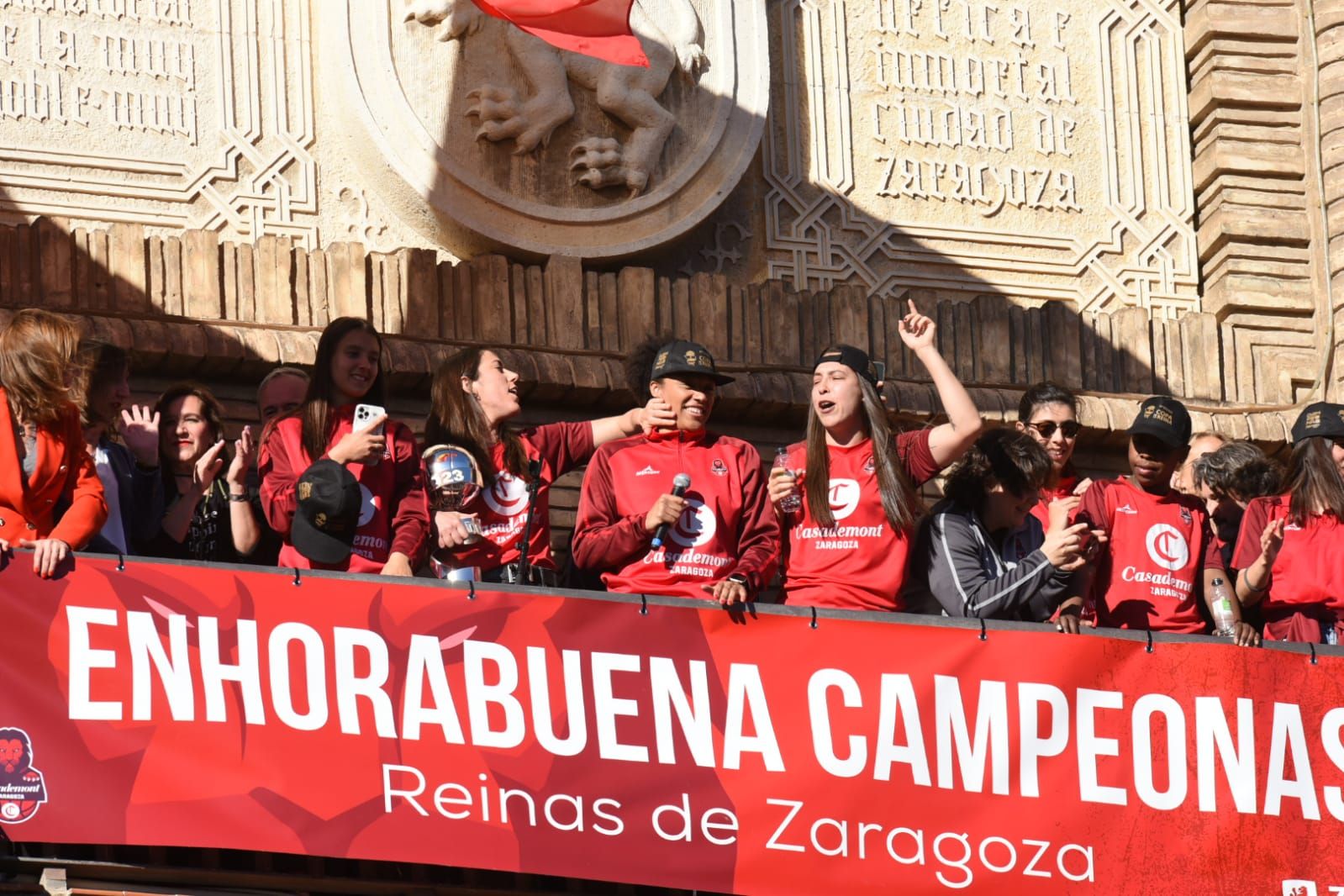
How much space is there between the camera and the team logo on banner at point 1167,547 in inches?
415

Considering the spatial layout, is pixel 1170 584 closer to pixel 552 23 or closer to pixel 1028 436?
pixel 1028 436

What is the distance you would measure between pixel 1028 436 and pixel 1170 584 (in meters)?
0.81

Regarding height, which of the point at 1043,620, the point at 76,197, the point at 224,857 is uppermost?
the point at 76,197

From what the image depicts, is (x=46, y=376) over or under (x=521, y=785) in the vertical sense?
over

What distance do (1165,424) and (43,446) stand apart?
442cm

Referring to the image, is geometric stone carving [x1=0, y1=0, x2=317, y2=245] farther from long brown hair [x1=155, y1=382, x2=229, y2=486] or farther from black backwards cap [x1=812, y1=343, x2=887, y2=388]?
black backwards cap [x1=812, y1=343, x2=887, y2=388]

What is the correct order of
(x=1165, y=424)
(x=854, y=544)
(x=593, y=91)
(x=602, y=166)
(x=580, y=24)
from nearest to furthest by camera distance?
(x=854, y=544) < (x=1165, y=424) < (x=580, y=24) < (x=602, y=166) < (x=593, y=91)

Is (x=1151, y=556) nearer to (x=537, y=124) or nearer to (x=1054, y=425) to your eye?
(x=1054, y=425)

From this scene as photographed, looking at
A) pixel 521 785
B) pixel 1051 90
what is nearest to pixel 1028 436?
pixel 521 785

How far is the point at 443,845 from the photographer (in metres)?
9.20

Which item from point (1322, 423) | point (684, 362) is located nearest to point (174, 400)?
point (684, 362)

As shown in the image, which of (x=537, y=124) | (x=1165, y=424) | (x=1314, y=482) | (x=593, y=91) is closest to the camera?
(x=1314, y=482)

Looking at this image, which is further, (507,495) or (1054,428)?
(1054,428)

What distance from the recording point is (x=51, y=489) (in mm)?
9281
